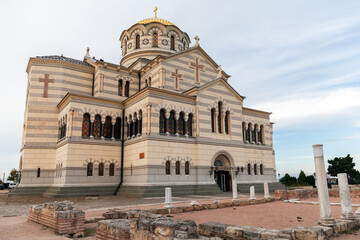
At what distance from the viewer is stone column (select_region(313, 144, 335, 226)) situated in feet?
32.2

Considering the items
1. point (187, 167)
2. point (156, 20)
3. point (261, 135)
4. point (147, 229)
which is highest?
point (156, 20)

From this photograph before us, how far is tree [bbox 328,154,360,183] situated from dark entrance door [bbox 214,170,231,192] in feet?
124

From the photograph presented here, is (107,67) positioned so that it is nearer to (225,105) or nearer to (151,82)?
(151,82)


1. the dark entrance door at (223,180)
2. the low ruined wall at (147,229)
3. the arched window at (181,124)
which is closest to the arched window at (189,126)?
the arched window at (181,124)

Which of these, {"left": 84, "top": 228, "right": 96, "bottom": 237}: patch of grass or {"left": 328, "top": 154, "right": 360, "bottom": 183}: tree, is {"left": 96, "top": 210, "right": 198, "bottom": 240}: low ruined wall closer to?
{"left": 84, "top": 228, "right": 96, "bottom": 237}: patch of grass

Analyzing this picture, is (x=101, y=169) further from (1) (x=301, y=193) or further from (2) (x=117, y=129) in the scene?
(1) (x=301, y=193)

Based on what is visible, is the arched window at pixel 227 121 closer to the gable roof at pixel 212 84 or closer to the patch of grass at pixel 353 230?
the gable roof at pixel 212 84

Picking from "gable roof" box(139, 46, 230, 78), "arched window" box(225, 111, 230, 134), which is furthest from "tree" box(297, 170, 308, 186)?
"gable roof" box(139, 46, 230, 78)

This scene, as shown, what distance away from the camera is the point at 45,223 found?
11344mm

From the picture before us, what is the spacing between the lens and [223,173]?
30094mm

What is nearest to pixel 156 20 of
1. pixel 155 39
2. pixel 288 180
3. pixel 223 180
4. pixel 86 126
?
pixel 155 39

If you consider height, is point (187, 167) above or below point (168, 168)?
above

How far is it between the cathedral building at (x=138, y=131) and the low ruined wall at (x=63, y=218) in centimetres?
1242

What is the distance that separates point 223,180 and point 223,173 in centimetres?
77
